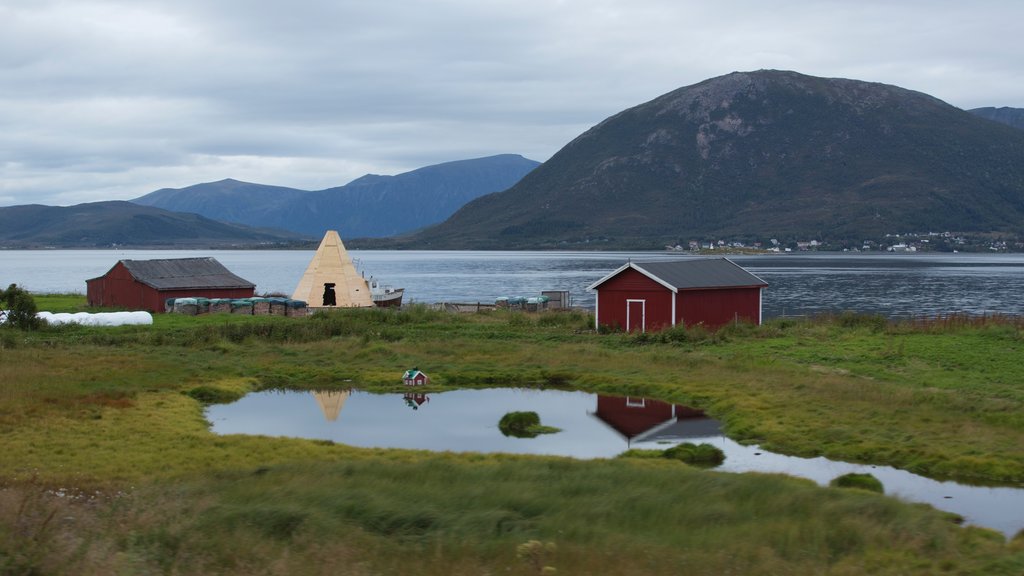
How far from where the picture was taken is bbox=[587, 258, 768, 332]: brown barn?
40.7m

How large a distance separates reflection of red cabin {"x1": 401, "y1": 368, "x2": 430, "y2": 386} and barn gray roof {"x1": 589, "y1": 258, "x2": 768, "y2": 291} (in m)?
12.9

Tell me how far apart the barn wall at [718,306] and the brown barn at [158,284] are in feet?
96.4

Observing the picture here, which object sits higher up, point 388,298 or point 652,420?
point 388,298

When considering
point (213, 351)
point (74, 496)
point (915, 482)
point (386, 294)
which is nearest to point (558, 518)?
point (74, 496)

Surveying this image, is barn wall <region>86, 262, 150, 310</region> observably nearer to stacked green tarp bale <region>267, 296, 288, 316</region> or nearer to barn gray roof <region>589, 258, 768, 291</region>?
stacked green tarp bale <region>267, 296, 288, 316</region>

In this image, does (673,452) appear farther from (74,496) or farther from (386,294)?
(386,294)

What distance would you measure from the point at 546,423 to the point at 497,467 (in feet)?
26.8

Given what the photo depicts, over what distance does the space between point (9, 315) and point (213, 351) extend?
10896 millimetres

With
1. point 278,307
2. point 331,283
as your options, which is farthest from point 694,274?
point 331,283

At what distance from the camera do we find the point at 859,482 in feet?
54.5

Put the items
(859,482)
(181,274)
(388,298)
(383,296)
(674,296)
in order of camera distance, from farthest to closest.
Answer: (388,298), (383,296), (181,274), (674,296), (859,482)

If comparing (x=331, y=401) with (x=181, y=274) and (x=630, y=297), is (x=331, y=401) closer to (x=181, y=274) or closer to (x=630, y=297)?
(x=630, y=297)

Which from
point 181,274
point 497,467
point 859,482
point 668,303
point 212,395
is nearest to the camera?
point 497,467

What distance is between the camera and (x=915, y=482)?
58.1ft
